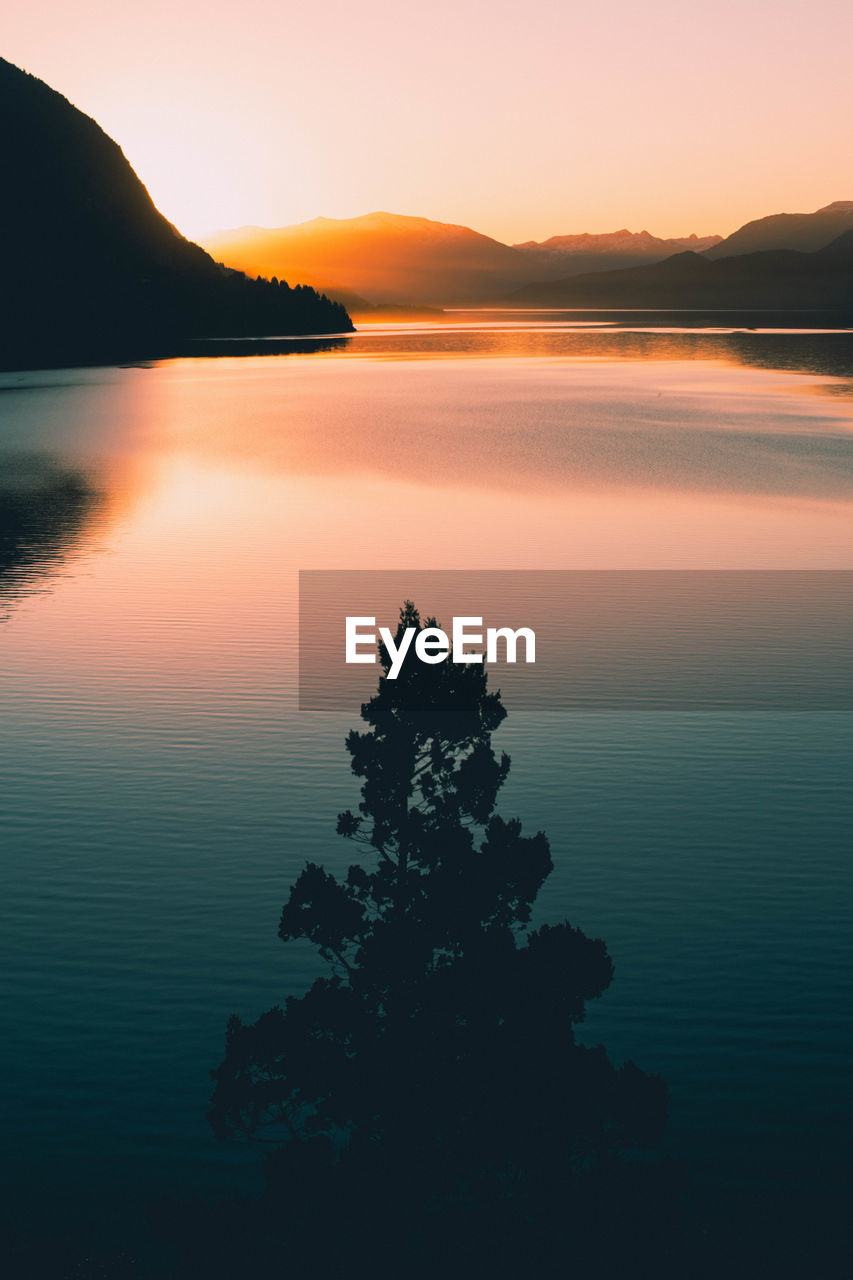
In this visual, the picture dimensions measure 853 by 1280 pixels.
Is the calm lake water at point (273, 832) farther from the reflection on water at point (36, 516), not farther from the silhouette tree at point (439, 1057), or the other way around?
the silhouette tree at point (439, 1057)

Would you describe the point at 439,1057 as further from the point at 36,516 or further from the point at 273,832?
the point at 36,516

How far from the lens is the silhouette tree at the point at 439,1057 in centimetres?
1374

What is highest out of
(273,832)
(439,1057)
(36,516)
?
(36,516)

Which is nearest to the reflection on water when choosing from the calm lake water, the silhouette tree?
the calm lake water

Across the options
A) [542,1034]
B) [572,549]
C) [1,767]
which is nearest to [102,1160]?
[542,1034]

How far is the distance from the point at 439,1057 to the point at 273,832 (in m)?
12.5

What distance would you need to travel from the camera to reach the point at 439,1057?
48.1 feet

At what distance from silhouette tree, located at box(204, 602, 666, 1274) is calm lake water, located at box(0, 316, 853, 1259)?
Result: 2848mm

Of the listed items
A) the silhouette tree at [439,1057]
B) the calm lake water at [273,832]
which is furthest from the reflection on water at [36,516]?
the silhouette tree at [439,1057]

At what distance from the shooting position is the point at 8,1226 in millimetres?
15383

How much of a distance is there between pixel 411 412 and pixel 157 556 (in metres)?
68.7

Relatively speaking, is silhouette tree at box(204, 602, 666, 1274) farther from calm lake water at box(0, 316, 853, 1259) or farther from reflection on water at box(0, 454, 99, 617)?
reflection on water at box(0, 454, 99, 617)

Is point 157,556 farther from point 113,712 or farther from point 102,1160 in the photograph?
point 102,1160

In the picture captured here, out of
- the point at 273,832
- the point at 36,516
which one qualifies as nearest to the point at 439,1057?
the point at 273,832
